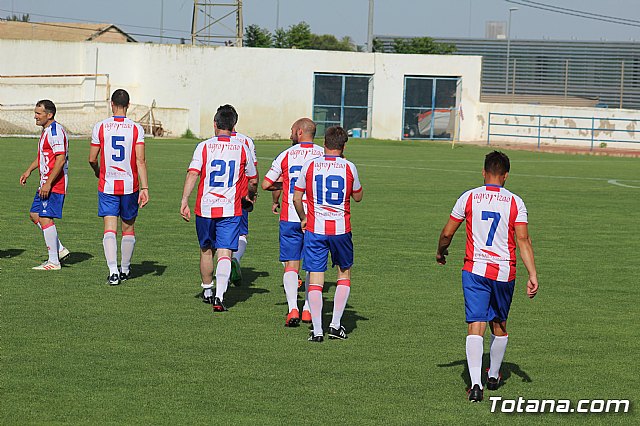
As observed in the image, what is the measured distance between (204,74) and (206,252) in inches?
1737

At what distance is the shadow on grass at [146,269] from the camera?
1245cm

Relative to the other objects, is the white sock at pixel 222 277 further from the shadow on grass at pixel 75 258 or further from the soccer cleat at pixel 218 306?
the shadow on grass at pixel 75 258

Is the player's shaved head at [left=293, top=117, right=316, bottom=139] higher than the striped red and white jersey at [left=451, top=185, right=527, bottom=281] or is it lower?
higher

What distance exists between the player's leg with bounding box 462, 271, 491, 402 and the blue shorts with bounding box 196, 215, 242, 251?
347 cm

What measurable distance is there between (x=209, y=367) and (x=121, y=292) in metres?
3.42

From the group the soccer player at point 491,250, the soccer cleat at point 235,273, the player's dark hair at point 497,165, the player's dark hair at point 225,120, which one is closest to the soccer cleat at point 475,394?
the soccer player at point 491,250

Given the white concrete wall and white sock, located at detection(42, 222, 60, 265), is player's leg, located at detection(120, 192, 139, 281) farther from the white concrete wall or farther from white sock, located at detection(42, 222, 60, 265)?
the white concrete wall

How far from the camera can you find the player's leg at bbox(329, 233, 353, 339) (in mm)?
9234

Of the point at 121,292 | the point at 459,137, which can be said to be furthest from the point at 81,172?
the point at 459,137

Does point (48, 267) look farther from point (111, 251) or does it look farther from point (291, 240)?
point (291, 240)

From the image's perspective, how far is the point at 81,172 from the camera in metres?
26.7

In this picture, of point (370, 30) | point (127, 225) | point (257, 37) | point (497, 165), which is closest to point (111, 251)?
point (127, 225)

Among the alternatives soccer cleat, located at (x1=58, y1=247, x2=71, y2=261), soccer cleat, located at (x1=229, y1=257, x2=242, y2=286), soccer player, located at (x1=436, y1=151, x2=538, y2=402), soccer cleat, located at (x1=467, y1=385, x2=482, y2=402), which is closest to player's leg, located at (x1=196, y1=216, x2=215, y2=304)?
soccer cleat, located at (x1=229, y1=257, x2=242, y2=286)

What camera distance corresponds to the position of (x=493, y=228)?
754 centimetres
